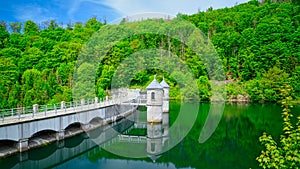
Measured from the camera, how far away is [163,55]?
2266 inches

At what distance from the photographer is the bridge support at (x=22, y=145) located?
1656 cm

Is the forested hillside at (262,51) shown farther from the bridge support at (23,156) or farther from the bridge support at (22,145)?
the bridge support at (23,156)

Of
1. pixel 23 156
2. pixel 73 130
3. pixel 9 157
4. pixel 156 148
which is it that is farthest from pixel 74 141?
pixel 156 148

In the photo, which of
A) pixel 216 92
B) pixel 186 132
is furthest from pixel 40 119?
pixel 216 92

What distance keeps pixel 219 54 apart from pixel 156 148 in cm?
3872

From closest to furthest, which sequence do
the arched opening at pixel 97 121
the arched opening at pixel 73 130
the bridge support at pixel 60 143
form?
the bridge support at pixel 60 143, the arched opening at pixel 73 130, the arched opening at pixel 97 121

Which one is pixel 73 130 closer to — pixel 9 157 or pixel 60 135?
pixel 60 135

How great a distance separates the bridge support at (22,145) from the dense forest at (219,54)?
14.7 meters

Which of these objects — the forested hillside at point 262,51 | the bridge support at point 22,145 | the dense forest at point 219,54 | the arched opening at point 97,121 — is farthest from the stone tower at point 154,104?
the forested hillside at point 262,51

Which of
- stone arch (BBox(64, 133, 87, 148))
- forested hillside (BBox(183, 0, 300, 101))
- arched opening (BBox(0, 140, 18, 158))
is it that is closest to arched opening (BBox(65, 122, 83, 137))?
stone arch (BBox(64, 133, 87, 148))

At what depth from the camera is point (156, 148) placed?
19.8m

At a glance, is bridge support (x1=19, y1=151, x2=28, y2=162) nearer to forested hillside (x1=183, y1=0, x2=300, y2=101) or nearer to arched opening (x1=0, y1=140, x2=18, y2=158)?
arched opening (x1=0, y1=140, x2=18, y2=158)

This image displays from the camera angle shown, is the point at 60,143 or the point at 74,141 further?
the point at 74,141

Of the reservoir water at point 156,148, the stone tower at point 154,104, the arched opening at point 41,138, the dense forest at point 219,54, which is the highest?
the dense forest at point 219,54
